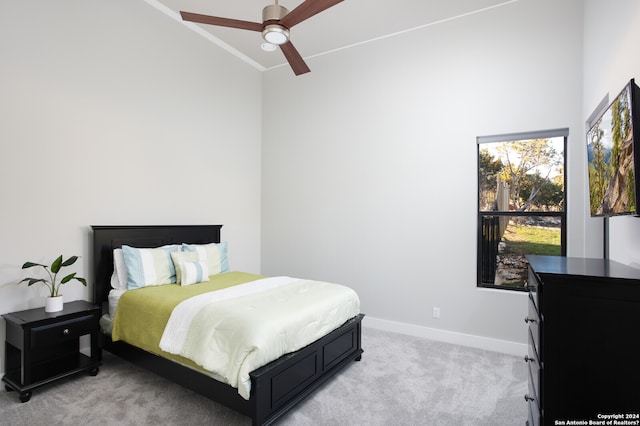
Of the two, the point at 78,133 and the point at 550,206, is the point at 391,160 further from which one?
the point at 78,133

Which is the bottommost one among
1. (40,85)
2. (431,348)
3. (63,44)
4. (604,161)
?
(431,348)

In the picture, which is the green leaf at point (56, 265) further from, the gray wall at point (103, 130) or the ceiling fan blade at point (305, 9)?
the ceiling fan blade at point (305, 9)

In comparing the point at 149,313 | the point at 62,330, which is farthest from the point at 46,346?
the point at 149,313

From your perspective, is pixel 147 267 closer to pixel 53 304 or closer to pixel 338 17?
pixel 53 304

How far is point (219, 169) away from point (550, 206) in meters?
3.79

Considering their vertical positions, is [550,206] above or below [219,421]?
above

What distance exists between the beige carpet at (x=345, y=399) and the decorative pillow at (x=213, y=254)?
1.16m

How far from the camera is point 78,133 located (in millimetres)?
3152

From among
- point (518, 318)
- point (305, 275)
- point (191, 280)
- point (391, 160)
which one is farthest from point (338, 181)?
point (518, 318)

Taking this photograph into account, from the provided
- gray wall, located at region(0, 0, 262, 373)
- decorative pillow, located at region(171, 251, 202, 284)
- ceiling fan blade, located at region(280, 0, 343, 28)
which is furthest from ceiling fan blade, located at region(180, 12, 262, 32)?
decorative pillow, located at region(171, 251, 202, 284)

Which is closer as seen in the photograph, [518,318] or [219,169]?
[518,318]

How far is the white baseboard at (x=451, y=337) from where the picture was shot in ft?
11.3

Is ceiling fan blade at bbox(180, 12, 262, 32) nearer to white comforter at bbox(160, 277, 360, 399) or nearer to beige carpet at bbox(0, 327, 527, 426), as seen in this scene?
white comforter at bbox(160, 277, 360, 399)

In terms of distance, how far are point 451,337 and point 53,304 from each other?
12.2 ft
